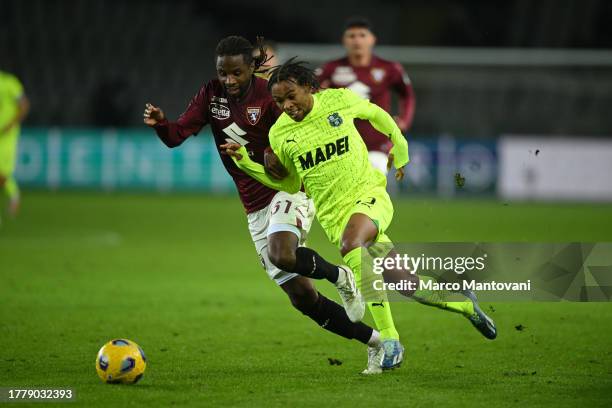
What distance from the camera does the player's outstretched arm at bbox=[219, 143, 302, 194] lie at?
671cm

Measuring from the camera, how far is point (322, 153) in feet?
21.6

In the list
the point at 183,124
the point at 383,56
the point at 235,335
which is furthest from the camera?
the point at 383,56

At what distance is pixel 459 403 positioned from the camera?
559 cm

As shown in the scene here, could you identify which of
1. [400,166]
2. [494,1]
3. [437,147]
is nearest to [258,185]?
[400,166]

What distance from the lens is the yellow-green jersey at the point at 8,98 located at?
1605 cm

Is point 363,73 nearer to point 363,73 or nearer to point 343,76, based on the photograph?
point 363,73

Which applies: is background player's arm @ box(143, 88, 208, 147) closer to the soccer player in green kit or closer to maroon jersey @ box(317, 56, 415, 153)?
the soccer player in green kit

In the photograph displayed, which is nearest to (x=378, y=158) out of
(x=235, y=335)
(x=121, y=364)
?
(x=235, y=335)

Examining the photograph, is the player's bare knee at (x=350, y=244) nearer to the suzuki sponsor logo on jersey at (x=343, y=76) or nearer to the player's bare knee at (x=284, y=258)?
the player's bare knee at (x=284, y=258)

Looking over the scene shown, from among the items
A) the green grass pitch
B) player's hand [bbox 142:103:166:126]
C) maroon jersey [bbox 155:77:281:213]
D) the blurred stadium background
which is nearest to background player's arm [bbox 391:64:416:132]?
the green grass pitch

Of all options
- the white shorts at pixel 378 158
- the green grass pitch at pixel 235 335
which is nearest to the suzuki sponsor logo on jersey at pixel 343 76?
the white shorts at pixel 378 158

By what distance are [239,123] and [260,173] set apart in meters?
0.53

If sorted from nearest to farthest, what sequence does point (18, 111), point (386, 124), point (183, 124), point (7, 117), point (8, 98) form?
point (386, 124) < point (183, 124) < point (18, 111) < point (8, 98) < point (7, 117)

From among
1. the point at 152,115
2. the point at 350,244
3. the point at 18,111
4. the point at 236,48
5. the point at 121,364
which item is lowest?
the point at 121,364
